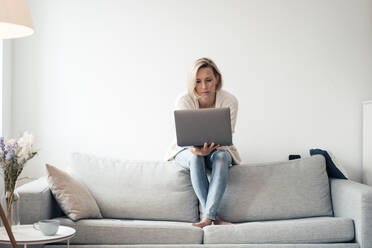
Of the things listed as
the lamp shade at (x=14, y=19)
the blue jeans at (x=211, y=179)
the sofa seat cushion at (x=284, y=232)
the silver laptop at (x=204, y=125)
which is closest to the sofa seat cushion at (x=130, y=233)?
the sofa seat cushion at (x=284, y=232)

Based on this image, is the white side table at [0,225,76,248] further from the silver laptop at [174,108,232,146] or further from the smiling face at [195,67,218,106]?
the smiling face at [195,67,218,106]

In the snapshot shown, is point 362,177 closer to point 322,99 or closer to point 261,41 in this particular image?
point 322,99

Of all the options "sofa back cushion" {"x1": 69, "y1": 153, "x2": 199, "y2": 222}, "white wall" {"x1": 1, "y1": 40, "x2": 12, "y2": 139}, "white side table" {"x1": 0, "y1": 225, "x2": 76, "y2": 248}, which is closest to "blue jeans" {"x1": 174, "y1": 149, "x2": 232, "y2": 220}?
"sofa back cushion" {"x1": 69, "y1": 153, "x2": 199, "y2": 222}

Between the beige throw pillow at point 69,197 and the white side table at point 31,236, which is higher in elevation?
the beige throw pillow at point 69,197

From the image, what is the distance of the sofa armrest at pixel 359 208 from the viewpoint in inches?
112

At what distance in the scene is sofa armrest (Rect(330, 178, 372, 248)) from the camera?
9.31ft

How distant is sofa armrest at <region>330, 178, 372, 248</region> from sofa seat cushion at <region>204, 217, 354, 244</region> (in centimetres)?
6

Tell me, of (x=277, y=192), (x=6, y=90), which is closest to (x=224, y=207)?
(x=277, y=192)

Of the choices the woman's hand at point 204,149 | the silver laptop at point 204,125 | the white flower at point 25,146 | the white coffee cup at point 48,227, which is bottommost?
the white coffee cup at point 48,227

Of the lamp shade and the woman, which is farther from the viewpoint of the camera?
the woman

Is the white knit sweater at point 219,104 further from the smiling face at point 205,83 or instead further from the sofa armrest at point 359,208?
the sofa armrest at point 359,208

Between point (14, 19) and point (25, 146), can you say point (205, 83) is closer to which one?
point (25, 146)

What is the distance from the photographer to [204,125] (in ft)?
9.65

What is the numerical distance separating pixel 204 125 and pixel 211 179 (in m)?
0.41
